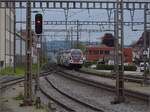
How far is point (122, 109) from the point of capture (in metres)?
21.9

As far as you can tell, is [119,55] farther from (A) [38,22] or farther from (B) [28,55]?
(B) [28,55]

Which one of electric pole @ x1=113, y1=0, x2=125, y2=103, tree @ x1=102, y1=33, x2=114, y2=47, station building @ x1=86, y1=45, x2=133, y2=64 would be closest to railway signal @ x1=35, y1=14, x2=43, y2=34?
electric pole @ x1=113, y1=0, x2=125, y2=103

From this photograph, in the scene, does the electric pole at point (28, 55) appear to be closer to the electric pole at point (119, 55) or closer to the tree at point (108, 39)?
the electric pole at point (119, 55)

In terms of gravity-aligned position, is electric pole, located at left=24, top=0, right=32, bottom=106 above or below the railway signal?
below

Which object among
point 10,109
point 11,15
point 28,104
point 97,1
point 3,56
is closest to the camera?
point 10,109

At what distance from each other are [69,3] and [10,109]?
28.2 m

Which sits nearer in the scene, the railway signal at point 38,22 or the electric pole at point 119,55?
the railway signal at point 38,22

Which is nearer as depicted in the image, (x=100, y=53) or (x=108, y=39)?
(x=108, y=39)

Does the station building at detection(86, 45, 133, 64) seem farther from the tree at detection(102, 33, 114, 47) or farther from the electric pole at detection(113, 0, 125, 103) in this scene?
the electric pole at detection(113, 0, 125, 103)

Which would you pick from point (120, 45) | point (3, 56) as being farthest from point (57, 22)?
point (120, 45)

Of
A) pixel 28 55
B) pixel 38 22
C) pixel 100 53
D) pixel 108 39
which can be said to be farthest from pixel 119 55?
pixel 100 53

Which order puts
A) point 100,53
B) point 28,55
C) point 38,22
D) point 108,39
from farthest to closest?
1. point 100,53
2. point 108,39
3. point 38,22
4. point 28,55

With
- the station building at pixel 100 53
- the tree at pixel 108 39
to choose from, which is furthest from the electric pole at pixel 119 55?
the station building at pixel 100 53

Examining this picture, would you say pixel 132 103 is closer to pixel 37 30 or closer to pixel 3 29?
pixel 37 30
